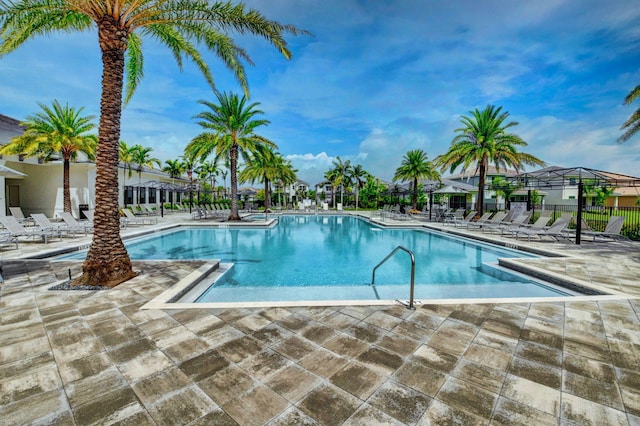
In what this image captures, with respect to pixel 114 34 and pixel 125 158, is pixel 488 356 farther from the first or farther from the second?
pixel 125 158

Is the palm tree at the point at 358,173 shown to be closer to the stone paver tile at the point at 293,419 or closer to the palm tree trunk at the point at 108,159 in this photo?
the palm tree trunk at the point at 108,159

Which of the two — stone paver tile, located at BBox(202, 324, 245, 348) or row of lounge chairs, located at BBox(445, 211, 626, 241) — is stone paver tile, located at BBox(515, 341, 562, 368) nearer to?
stone paver tile, located at BBox(202, 324, 245, 348)

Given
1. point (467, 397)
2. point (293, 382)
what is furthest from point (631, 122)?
point (293, 382)

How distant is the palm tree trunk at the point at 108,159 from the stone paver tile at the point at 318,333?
164 inches

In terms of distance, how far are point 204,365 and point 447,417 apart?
215 cm

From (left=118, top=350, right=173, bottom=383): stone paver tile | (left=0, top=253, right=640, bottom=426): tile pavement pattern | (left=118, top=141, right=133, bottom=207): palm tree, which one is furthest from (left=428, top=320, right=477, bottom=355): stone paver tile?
(left=118, top=141, right=133, bottom=207): palm tree

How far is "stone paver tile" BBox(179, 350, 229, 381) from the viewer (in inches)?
103

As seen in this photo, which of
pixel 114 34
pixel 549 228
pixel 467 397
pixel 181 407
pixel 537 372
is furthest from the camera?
pixel 549 228

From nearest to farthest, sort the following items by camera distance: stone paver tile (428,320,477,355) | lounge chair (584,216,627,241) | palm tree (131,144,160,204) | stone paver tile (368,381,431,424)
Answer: stone paver tile (368,381,431,424) → stone paver tile (428,320,477,355) → lounge chair (584,216,627,241) → palm tree (131,144,160,204)

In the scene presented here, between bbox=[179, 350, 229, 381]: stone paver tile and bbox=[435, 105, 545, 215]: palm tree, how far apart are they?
1976 centimetres

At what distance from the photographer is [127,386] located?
2451 millimetres

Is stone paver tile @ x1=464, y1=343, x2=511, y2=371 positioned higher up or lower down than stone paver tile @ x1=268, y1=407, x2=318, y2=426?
higher up

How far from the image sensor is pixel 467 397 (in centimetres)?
234

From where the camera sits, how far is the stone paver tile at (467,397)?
220cm
